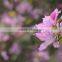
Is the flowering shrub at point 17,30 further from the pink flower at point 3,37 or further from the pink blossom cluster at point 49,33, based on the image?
the pink blossom cluster at point 49,33

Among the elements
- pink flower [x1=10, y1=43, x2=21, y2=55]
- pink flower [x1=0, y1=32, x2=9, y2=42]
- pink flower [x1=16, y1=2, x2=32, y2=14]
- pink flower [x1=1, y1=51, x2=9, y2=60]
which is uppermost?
pink flower [x1=16, y1=2, x2=32, y2=14]

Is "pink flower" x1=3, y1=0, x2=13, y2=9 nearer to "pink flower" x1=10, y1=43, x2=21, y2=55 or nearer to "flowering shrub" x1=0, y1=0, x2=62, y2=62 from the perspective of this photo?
"flowering shrub" x1=0, y1=0, x2=62, y2=62

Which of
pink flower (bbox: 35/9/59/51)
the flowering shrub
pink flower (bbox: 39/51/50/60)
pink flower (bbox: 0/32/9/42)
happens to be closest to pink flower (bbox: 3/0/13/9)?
the flowering shrub

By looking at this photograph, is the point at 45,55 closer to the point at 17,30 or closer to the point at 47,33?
the point at 17,30

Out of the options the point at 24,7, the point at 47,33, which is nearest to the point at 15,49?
the point at 24,7

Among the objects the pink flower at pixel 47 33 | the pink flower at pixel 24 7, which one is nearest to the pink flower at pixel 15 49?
the pink flower at pixel 24 7

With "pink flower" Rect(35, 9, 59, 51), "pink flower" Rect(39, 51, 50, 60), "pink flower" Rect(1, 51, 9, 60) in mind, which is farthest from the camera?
"pink flower" Rect(1, 51, 9, 60)

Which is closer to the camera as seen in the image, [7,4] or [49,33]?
[49,33]

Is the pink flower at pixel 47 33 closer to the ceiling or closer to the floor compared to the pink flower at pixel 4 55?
closer to the ceiling
